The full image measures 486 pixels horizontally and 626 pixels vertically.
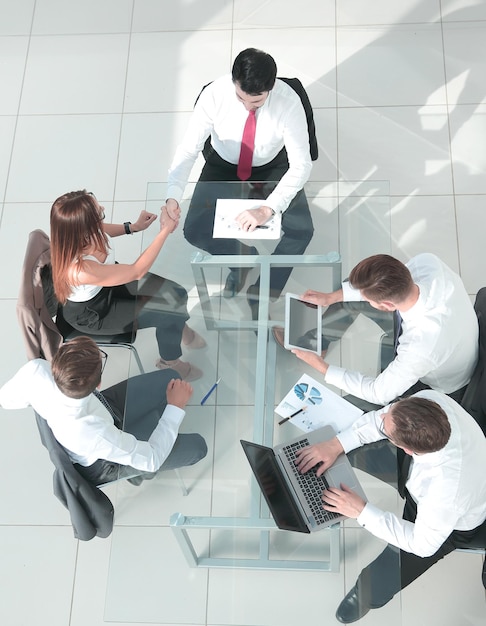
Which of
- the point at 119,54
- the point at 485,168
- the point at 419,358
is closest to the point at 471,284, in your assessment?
the point at 485,168

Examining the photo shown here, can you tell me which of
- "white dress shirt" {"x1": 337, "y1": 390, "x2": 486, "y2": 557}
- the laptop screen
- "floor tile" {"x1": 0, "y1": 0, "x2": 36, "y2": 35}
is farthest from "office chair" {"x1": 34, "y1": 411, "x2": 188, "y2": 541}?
"floor tile" {"x1": 0, "y1": 0, "x2": 36, "y2": 35}

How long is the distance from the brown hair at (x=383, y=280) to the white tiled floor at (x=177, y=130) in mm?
437

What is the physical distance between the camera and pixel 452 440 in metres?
1.95

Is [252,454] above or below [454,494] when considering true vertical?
below

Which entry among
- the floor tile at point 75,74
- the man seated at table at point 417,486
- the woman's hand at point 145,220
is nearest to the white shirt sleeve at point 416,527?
the man seated at table at point 417,486

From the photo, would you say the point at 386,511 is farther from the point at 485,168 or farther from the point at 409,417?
the point at 485,168

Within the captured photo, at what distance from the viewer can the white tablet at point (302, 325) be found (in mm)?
2402

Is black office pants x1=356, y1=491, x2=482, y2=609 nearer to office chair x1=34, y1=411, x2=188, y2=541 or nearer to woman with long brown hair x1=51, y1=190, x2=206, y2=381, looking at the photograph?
office chair x1=34, y1=411, x2=188, y2=541

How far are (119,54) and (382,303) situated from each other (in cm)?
274

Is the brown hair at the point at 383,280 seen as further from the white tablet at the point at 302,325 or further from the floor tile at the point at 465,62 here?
the floor tile at the point at 465,62

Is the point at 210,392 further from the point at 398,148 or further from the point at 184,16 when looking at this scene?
the point at 184,16

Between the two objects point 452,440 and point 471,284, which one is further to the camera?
point 471,284

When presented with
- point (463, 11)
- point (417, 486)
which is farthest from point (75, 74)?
point (417, 486)

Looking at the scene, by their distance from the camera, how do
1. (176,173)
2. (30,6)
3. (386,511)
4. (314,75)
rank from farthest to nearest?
(30,6)
(314,75)
(176,173)
(386,511)
